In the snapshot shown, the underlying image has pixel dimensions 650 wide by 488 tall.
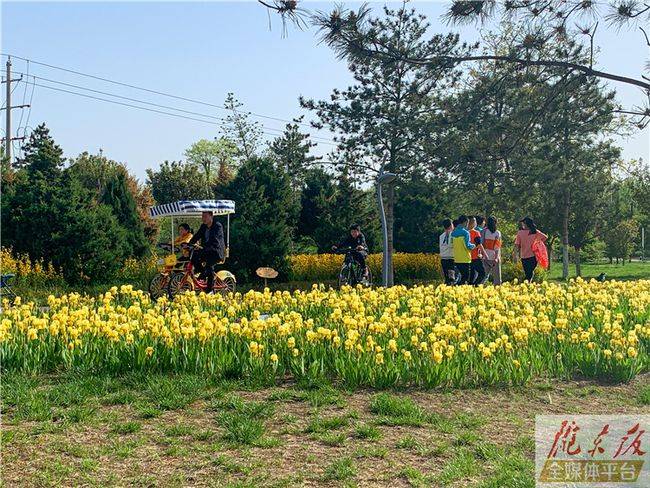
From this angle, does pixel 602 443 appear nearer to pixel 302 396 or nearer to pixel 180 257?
pixel 302 396

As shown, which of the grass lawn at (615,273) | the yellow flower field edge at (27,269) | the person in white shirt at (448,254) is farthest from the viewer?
the grass lawn at (615,273)

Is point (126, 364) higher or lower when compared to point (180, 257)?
lower

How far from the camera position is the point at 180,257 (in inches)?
531

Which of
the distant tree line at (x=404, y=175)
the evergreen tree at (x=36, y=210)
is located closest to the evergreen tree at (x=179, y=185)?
the distant tree line at (x=404, y=175)

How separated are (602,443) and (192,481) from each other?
2663 mm

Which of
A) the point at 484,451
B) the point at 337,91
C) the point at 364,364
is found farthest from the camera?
the point at 337,91

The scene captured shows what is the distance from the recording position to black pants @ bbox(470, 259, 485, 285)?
49.7ft

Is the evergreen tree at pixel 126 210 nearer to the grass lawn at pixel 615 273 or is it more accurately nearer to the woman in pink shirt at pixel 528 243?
the woman in pink shirt at pixel 528 243

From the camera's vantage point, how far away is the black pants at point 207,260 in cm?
1224

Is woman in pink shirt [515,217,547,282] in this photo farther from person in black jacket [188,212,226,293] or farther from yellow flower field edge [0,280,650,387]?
yellow flower field edge [0,280,650,387]

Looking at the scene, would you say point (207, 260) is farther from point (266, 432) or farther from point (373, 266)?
point (373, 266)

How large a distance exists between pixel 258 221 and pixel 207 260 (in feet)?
25.1

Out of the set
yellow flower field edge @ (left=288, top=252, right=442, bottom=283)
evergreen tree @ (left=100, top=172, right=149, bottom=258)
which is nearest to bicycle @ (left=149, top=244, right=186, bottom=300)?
yellow flower field edge @ (left=288, top=252, right=442, bottom=283)

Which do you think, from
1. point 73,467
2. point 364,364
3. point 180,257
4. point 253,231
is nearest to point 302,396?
point 364,364
